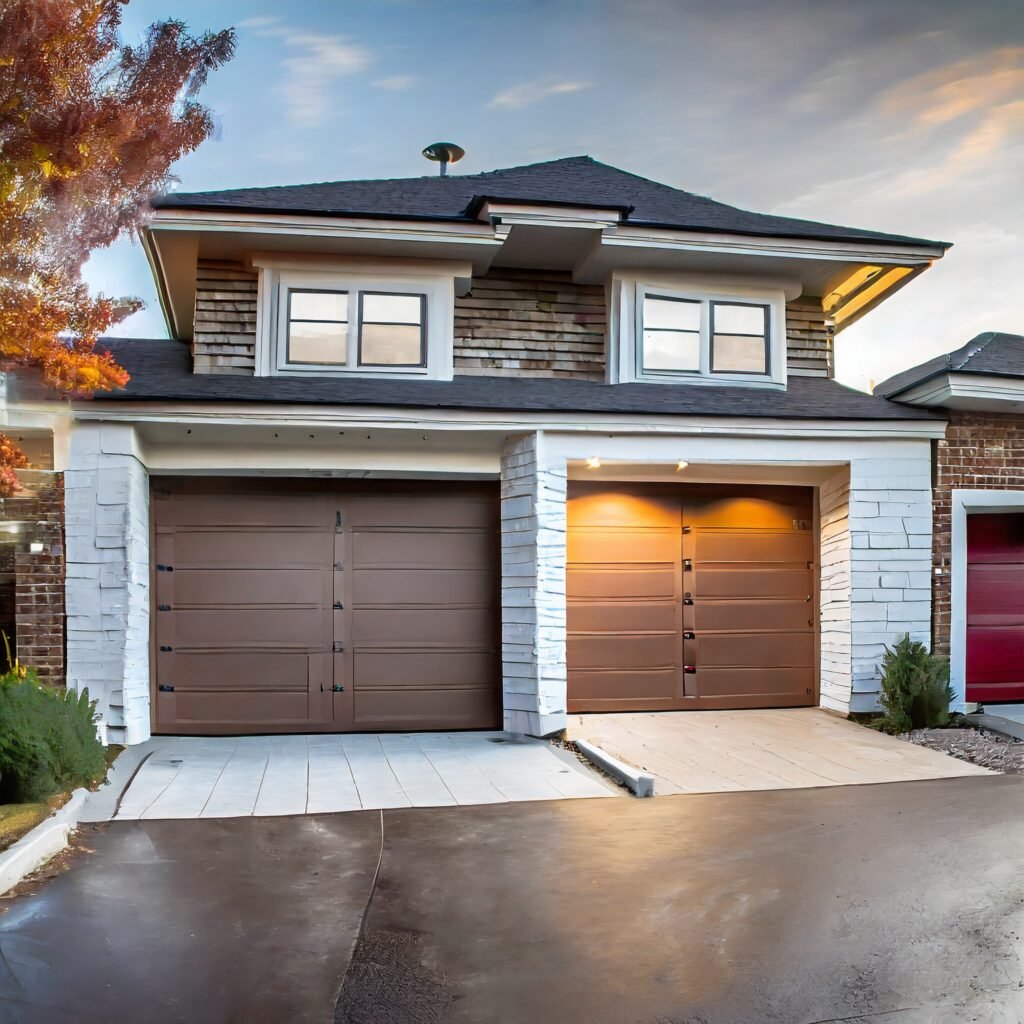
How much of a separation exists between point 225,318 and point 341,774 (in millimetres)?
5136

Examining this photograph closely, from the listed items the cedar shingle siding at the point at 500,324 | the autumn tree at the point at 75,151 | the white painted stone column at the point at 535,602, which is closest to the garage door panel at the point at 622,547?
the white painted stone column at the point at 535,602

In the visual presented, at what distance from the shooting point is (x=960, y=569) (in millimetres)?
9781

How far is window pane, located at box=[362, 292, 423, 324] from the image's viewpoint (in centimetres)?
996

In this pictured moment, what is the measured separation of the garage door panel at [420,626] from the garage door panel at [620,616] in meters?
0.97

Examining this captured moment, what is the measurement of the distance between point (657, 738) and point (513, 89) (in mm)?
11409

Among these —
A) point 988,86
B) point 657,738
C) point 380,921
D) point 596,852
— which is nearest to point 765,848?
point 596,852

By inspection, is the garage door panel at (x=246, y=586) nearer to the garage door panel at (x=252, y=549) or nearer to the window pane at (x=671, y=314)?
the garage door panel at (x=252, y=549)

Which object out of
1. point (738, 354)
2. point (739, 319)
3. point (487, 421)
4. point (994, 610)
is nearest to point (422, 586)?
point (487, 421)

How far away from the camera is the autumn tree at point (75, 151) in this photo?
685 centimetres

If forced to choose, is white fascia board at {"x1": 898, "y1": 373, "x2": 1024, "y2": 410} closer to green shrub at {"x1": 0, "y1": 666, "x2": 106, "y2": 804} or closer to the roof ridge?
the roof ridge

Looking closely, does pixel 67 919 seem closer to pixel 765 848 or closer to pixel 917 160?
pixel 765 848

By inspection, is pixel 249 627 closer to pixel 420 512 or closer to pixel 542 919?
pixel 420 512

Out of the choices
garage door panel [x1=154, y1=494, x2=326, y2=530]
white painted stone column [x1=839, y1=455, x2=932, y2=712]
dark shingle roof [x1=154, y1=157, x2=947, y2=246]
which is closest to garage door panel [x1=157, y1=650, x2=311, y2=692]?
garage door panel [x1=154, y1=494, x2=326, y2=530]

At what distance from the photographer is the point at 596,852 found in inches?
217
